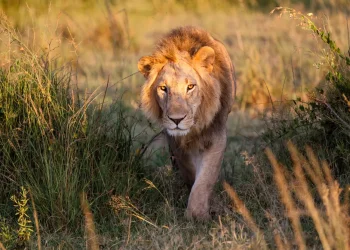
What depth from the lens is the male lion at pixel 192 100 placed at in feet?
16.6

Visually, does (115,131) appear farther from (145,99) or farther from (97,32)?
(97,32)

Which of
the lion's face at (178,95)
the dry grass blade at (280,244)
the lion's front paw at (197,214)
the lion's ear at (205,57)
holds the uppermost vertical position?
the lion's ear at (205,57)

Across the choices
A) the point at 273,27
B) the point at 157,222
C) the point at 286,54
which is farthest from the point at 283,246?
the point at 273,27

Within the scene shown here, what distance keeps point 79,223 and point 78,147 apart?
0.51 metres

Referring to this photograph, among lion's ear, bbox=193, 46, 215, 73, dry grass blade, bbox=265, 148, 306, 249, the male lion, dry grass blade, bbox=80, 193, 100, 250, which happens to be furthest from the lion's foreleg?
dry grass blade, bbox=80, 193, 100, 250

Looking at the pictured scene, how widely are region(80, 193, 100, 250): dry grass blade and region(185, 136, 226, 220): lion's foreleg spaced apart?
0.65 metres

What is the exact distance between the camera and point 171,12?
13.4m

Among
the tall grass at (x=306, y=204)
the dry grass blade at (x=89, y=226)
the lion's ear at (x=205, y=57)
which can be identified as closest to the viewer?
the tall grass at (x=306, y=204)

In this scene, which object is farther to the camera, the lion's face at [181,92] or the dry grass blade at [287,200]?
the lion's face at [181,92]

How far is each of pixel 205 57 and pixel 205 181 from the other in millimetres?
816

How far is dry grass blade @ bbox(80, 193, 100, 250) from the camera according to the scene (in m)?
4.50

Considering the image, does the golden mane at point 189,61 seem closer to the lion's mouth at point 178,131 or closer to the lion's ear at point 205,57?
the lion's ear at point 205,57

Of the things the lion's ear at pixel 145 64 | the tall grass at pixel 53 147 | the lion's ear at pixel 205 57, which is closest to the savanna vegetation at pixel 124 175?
the tall grass at pixel 53 147

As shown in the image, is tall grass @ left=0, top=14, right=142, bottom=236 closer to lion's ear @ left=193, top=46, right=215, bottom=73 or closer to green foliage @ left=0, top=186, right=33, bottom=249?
green foliage @ left=0, top=186, right=33, bottom=249
